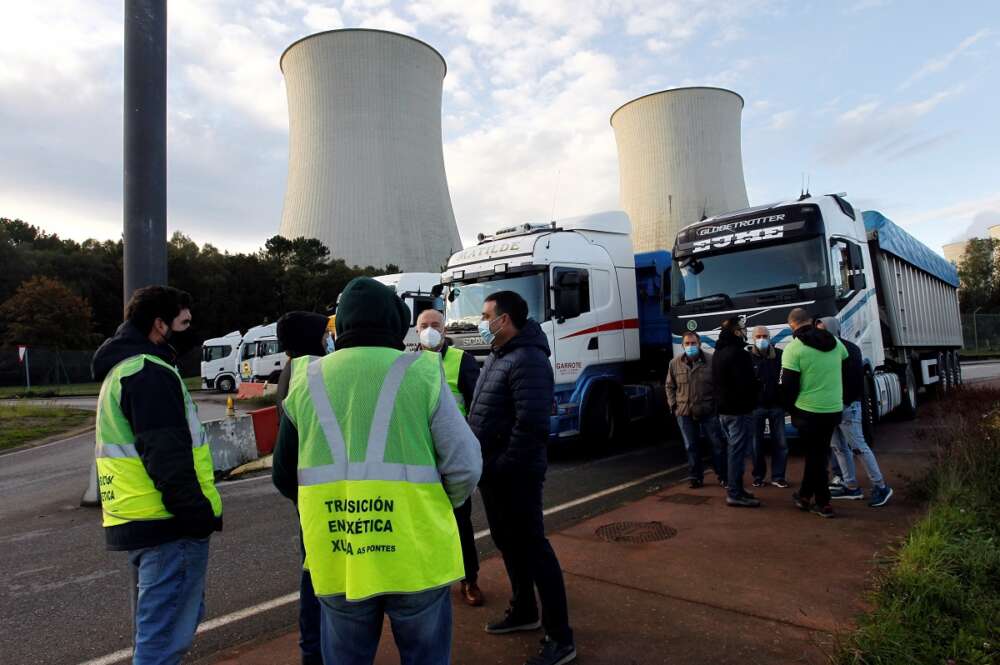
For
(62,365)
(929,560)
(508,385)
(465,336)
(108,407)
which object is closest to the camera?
(108,407)

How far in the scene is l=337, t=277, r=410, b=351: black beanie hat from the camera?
195cm

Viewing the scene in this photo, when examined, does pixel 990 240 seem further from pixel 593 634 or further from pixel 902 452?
pixel 593 634

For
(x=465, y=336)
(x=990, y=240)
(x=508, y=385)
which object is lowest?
(x=508, y=385)

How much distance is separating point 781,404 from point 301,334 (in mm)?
4258

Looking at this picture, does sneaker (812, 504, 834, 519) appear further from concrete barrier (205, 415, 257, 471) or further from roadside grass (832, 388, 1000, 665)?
concrete barrier (205, 415, 257, 471)

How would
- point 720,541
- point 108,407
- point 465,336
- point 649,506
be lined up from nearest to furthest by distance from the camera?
point 108,407, point 720,541, point 649,506, point 465,336

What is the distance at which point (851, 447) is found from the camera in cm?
571

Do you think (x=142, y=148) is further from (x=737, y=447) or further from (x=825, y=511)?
(x=825, y=511)

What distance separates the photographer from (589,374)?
28.6ft

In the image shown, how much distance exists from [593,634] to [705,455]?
19.6ft

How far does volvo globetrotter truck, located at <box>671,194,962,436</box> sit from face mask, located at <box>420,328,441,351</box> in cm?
481

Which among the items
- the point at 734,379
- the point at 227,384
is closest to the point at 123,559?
the point at 734,379

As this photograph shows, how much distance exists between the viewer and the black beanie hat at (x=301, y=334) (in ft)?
10.4

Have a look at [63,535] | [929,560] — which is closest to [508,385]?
[929,560]
